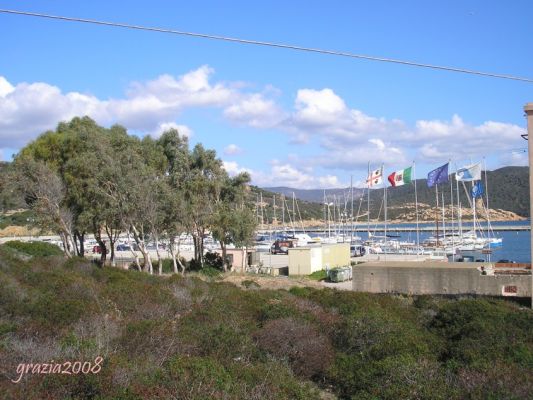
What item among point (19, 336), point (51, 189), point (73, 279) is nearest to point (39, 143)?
point (51, 189)

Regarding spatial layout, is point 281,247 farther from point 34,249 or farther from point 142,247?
point 34,249

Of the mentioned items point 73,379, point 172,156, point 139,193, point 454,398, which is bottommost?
point 454,398

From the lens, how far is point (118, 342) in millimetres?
11852

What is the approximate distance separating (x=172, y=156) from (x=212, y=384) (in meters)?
39.8

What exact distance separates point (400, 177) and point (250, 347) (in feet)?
146

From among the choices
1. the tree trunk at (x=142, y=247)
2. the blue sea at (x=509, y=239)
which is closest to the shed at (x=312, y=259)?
the tree trunk at (x=142, y=247)

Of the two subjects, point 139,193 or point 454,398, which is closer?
point 454,398

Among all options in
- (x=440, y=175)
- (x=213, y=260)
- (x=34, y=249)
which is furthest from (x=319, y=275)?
(x=34, y=249)

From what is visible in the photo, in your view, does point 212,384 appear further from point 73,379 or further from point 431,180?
point 431,180

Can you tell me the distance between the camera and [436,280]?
1272 inches

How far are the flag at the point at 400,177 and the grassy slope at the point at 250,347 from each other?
35.9 m

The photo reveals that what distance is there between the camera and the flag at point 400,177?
54031mm

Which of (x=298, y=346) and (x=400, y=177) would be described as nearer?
(x=298, y=346)

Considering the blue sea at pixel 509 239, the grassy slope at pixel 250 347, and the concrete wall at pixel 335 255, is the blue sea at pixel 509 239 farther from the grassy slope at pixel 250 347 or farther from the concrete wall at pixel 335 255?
the grassy slope at pixel 250 347
